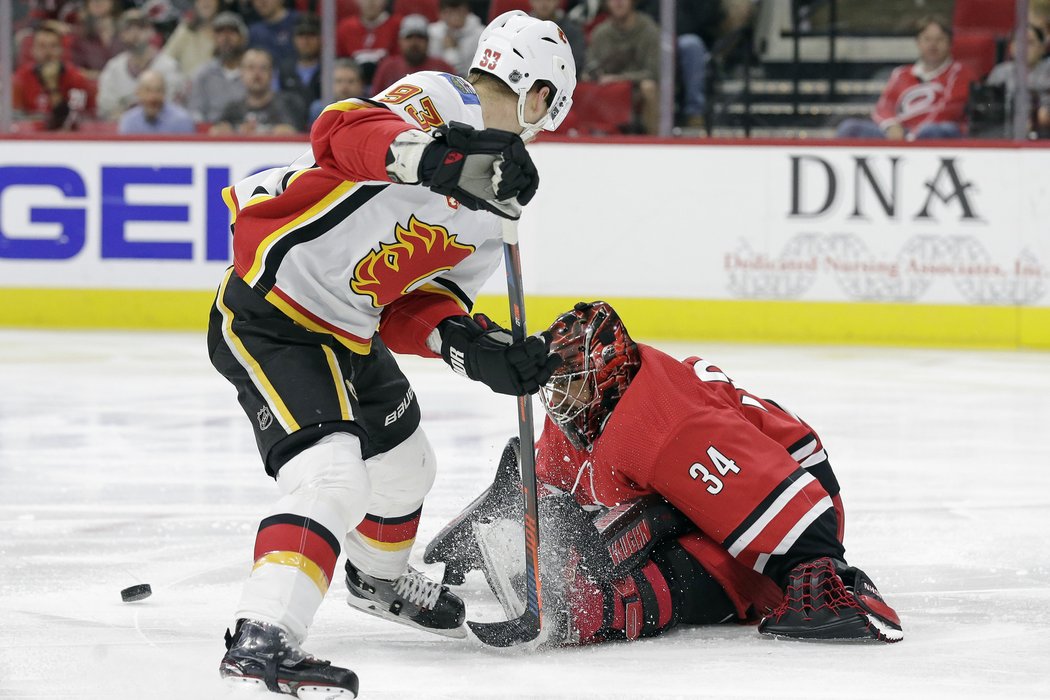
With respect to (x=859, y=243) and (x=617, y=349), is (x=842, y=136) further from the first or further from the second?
(x=617, y=349)

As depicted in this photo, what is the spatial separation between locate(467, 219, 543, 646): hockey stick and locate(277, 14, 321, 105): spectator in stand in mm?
5316

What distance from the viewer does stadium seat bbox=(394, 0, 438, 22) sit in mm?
7625

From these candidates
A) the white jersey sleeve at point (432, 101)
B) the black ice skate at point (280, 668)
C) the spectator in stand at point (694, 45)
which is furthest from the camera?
the spectator in stand at point (694, 45)

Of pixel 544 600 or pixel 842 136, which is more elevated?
Answer: pixel 842 136

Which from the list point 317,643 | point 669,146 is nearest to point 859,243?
point 669,146

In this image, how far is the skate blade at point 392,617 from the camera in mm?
2715

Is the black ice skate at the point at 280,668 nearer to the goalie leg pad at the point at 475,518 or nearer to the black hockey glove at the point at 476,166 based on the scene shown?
the black hockey glove at the point at 476,166

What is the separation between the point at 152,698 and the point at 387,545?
57 cm

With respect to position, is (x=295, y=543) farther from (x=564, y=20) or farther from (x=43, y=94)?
(x=43, y=94)

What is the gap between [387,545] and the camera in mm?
2740

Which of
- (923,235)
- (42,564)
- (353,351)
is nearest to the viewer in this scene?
(353,351)

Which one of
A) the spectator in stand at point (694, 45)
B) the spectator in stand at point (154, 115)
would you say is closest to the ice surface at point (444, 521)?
the spectator in stand at point (694, 45)

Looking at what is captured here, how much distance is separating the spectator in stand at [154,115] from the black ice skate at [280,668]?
19.5 feet

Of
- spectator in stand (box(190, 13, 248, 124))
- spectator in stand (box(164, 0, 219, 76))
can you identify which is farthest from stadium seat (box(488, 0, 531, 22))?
spectator in stand (box(164, 0, 219, 76))
